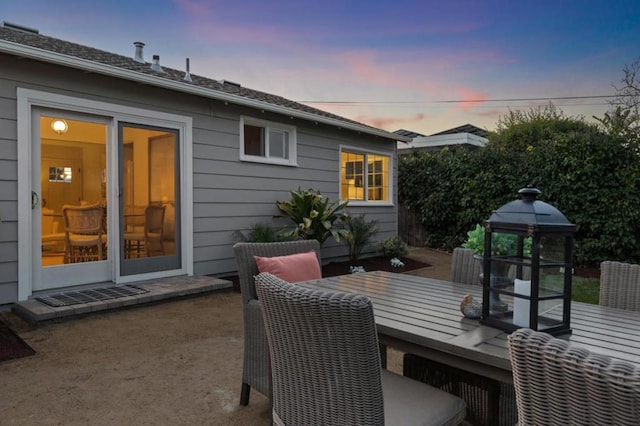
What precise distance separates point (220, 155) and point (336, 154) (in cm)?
266

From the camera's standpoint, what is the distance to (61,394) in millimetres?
2533

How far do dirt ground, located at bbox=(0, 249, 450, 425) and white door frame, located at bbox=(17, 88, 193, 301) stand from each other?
0.71 meters

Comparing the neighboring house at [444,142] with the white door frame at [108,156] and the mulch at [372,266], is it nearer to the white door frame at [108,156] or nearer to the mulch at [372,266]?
the mulch at [372,266]

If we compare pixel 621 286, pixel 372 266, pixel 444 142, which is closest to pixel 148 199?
pixel 372 266

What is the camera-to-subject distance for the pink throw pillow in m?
2.52

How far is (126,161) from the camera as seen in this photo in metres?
5.09

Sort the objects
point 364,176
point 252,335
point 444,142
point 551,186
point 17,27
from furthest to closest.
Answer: point 444,142 → point 364,176 → point 551,186 → point 17,27 → point 252,335

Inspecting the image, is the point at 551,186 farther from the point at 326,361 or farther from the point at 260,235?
the point at 326,361

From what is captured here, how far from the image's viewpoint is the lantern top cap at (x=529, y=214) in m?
1.53

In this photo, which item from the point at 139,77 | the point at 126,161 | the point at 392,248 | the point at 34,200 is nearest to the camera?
the point at 34,200

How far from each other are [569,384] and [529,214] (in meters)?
0.89

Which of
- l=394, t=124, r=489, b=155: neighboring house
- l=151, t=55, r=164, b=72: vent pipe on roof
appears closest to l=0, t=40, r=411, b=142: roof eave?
l=151, t=55, r=164, b=72: vent pipe on roof

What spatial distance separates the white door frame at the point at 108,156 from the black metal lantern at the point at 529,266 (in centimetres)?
453

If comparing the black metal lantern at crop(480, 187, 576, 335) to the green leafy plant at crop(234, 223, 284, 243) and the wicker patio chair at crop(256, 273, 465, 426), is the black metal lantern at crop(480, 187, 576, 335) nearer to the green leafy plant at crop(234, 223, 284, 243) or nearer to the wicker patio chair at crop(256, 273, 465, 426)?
the wicker patio chair at crop(256, 273, 465, 426)
